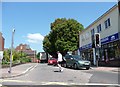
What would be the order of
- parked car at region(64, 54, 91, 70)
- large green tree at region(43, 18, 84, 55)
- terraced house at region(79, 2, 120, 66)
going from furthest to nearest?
large green tree at region(43, 18, 84, 55)
terraced house at region(79, 2, 120, 66)
parked car at region(64, 54, 91, 70)

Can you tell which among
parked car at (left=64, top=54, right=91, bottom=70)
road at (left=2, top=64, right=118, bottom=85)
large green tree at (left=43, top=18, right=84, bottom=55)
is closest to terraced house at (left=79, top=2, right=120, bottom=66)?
parked car at (left=64, top=54, right=91, bottom=70)

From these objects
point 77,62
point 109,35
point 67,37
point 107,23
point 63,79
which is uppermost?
point 67,37

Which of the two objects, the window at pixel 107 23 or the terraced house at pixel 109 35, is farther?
the window at pixel 107 23

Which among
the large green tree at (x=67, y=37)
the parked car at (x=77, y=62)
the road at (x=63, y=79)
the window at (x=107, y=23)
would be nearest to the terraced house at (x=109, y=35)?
the window at (x=107, y=23)

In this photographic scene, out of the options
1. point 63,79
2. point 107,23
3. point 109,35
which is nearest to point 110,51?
point 109,35

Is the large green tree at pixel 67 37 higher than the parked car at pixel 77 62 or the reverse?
higher

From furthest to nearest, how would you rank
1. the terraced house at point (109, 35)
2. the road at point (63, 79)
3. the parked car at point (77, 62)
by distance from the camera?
1. the terraced house at point (109, 35)
2. the parked car at point (77, 62)
3. the road at point (63, 79)

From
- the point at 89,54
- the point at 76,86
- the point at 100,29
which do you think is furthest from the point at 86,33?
the point at 76,86

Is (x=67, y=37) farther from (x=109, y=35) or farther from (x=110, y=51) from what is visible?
(x=110, y=51)

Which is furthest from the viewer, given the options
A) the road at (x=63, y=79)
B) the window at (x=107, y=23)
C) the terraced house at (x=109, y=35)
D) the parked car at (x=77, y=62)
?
the window at (x=107, y=23)

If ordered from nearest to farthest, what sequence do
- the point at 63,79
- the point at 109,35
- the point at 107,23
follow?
the point at 63,79 → the point at 109,35 → the point at 107,23

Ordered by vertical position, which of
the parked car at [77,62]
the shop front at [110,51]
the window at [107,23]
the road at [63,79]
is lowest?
the road at [63,79]

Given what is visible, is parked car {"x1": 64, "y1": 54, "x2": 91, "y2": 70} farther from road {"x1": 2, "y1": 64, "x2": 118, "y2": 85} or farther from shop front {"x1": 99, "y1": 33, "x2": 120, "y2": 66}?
road {"x1": 2, "y1": 64, "x2": 118, "y2": 85}

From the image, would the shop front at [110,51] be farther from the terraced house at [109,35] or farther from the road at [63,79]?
the road at [63,79]
